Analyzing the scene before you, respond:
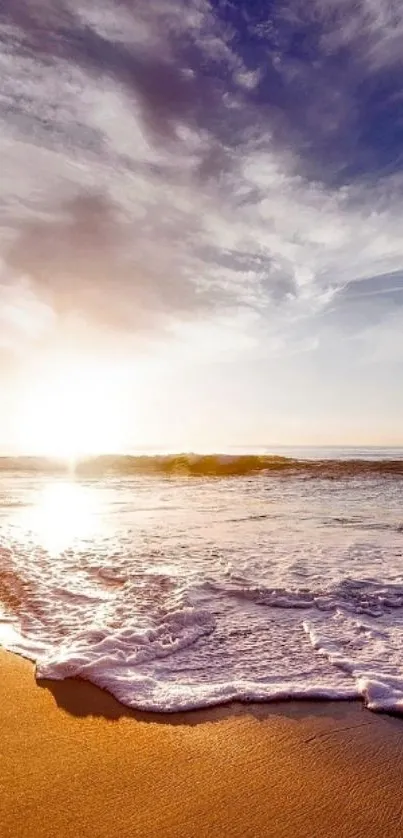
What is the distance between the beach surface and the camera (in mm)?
2375

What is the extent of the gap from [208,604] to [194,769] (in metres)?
2.62

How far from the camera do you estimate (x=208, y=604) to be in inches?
212

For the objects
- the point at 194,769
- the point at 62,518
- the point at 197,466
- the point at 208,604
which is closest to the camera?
the point at 194,769

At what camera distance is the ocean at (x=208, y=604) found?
3781mm

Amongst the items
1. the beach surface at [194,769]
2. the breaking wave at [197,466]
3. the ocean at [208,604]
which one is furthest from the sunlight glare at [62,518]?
the breaking wave at [197,466]

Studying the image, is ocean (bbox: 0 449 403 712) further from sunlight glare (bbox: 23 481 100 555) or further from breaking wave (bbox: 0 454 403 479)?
breaking wave (bbox: 0 454 403 479)

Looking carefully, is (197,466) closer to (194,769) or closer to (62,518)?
(62,518)

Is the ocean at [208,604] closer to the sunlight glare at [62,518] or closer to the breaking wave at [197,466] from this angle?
the sunlight glare at [62,518]

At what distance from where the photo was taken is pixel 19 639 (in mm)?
4500

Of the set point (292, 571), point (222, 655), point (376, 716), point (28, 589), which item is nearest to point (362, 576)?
point (292, 571)

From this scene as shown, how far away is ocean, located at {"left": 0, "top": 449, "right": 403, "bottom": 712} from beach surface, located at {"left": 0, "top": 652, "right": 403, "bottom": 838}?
8.8 inches

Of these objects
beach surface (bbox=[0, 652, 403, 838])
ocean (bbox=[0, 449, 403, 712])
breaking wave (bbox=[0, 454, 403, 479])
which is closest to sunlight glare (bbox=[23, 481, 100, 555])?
ocean (bbox=[0, 449, 403, 712])

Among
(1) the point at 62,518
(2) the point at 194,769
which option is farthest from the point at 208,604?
(1) the point at 62,518

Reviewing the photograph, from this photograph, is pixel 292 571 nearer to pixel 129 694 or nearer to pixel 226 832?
pixel 129 694
